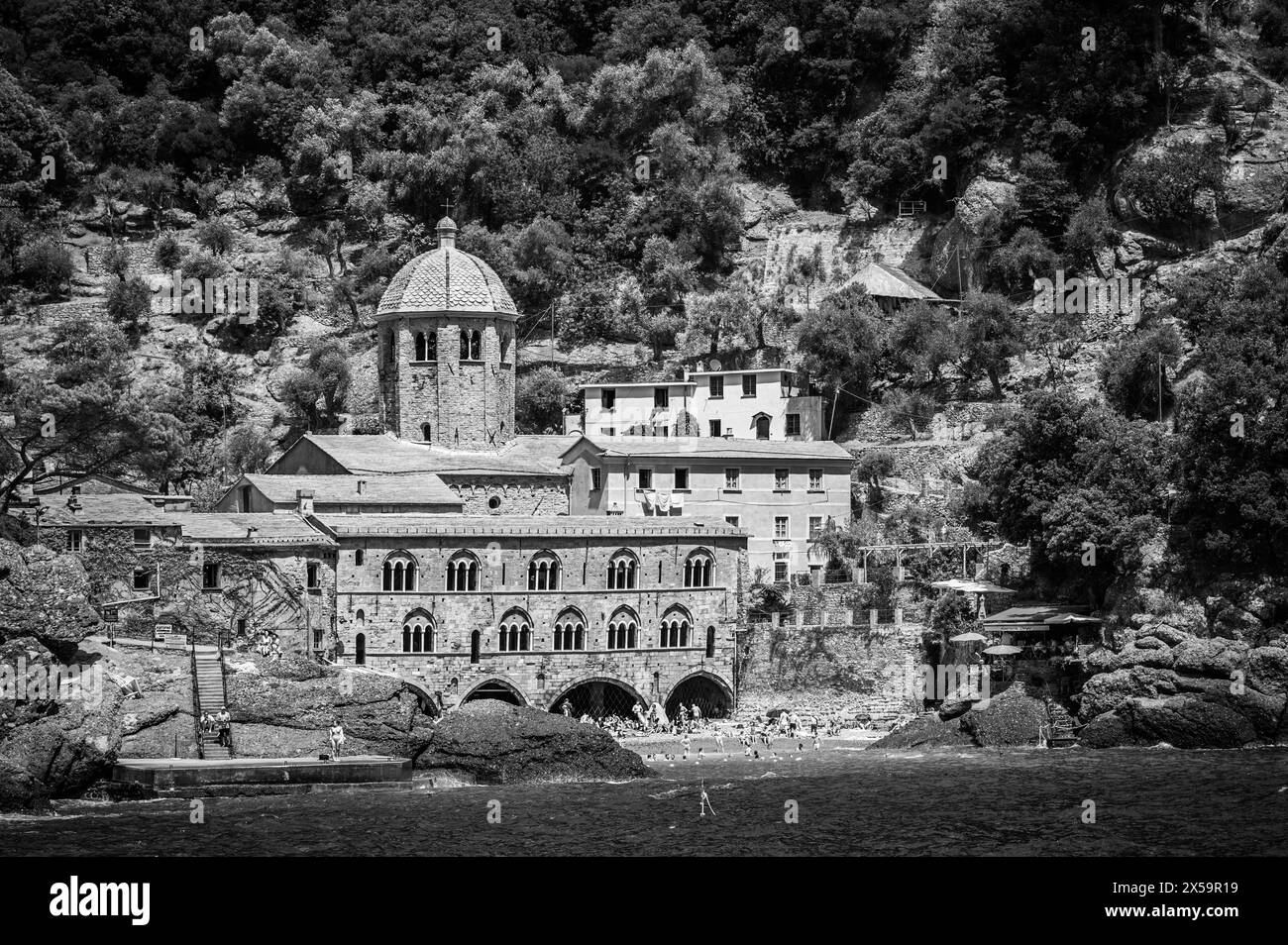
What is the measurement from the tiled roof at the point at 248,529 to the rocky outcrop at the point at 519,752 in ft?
29.4

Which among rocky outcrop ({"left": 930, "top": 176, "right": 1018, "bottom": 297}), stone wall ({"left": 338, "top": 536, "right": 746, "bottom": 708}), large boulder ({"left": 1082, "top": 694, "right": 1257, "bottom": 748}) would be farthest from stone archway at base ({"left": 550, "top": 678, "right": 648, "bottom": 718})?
rocky outcrop ({"left": 930, "top": 176, "right": 1018, "bottom": 297})

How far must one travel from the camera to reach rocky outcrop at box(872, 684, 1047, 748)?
69188mm

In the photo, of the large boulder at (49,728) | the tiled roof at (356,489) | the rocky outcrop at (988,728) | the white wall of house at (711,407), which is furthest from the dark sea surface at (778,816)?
the white wall of house at (711,407)

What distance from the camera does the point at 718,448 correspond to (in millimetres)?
83625

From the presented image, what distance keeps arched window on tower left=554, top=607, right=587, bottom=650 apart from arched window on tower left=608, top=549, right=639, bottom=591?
5.62 ft

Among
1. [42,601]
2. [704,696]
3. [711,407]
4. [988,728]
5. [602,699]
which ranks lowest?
[988,728]

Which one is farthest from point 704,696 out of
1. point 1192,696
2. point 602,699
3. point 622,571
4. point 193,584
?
point 193,584

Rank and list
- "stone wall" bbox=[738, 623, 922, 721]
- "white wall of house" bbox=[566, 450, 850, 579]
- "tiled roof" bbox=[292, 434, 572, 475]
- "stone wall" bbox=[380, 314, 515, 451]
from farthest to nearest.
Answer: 1. "stone wall" bbox=[380, 314, 515, 451]
2. "white wall of house" bbox=[566, 450, 850, 579]
3. "tiled roof" bbox=[292, 434, 572, 475]
4. "stone wall" bbox=[738, 623, 922, 721]

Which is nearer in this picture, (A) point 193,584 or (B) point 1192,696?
(A) point 193,584

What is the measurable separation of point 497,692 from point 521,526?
6.10m

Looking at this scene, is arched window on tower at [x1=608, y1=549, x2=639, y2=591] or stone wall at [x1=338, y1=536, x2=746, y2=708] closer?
stone wall at [x1=338, y1=536, x2=746, y2=708]

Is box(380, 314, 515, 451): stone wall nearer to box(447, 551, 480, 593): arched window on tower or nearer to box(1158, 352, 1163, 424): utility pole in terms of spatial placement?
box(447, 551, 480, 593): arched window on tower

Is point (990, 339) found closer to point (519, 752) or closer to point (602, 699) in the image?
point (602, 699)
